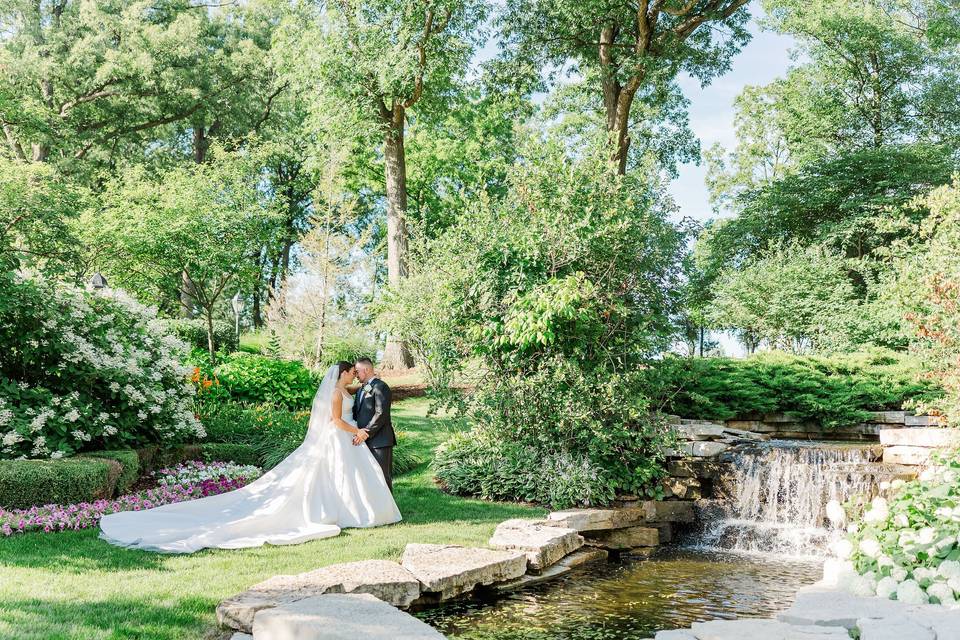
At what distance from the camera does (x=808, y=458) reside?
33.5 feet

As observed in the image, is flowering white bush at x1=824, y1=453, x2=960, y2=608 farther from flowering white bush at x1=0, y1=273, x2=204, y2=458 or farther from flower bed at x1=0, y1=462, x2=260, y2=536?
flowering white bush at x1=0, y1=273, x2=204, y2=458

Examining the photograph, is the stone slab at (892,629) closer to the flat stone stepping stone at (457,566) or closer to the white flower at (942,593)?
the white flower at (942,593)

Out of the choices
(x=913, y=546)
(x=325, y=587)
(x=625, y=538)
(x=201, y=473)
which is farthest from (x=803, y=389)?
(x=325, y=587)

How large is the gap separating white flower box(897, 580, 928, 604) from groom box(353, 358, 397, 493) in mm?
5236

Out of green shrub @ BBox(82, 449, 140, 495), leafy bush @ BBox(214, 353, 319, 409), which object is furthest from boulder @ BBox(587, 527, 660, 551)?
leafy bush @ BBox(214, 353, 319, 409)

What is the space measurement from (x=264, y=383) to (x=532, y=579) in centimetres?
817

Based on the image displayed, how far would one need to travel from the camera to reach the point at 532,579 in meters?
6.75

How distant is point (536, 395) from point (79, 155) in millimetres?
22881

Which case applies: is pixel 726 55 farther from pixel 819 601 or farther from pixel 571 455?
pixel 819 601

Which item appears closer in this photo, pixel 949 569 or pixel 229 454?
pixel 949 569

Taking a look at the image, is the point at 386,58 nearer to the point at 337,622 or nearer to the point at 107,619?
the point at 107,619

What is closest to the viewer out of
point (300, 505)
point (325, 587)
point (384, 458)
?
point (325, 587)

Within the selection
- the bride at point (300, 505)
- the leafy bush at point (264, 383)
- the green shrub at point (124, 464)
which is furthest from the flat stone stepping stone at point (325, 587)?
the leafy bush at point (264, 383)

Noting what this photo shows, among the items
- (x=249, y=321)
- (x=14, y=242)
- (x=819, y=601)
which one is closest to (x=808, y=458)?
(x=819, y=601)
